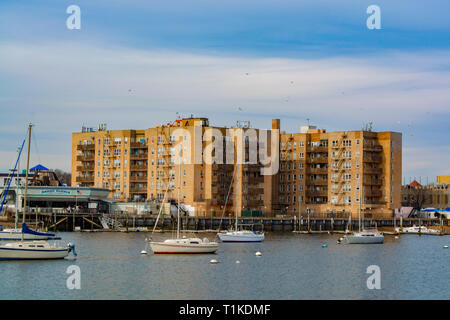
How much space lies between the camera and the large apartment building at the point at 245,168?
7042 inches

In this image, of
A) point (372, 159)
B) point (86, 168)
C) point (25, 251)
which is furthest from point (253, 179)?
point (25, 251)

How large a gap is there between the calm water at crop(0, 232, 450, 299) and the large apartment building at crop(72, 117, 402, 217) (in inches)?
2199

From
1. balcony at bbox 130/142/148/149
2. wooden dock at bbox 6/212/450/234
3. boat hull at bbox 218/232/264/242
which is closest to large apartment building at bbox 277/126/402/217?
wooden dock at bbox 6/212/450/234

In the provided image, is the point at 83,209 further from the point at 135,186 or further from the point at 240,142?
the point at 240,142

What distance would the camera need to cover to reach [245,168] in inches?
7249

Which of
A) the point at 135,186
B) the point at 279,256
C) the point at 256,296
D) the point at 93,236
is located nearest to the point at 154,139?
the point at 135,186

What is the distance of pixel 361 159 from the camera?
18488 centimetres

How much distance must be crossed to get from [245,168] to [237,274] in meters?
99.5

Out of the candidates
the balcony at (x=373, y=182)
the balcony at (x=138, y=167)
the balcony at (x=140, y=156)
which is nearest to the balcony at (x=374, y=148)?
the balcony at (x=373, y=182)

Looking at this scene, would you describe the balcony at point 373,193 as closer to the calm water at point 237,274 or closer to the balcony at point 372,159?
the balcony at point 372,159

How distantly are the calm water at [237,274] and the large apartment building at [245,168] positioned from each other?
55.9 m

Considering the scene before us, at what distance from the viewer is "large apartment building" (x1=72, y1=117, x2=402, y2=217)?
179 metres

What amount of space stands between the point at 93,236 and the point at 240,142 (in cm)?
4658

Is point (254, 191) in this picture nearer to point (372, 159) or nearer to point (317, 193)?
point (317, 193)
